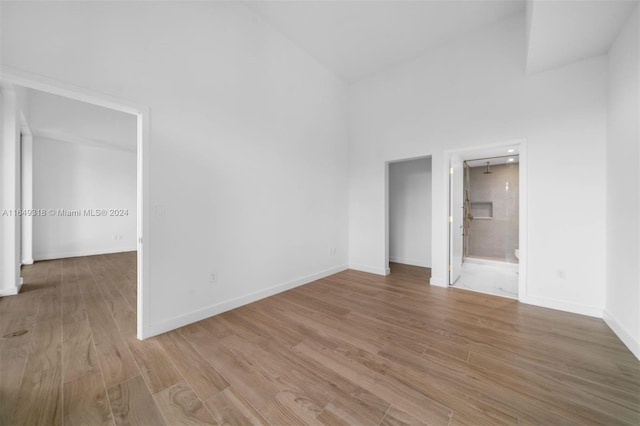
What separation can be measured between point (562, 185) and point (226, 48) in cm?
451

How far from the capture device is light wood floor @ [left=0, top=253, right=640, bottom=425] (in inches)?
54.2

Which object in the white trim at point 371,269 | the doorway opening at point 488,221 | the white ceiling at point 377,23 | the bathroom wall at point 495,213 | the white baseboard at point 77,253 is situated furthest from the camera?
the bathroom wall at point 495,213

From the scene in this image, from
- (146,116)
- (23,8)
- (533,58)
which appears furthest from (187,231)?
(533,58)

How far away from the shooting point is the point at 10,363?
1.78 metres

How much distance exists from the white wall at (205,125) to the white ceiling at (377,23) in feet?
0.89

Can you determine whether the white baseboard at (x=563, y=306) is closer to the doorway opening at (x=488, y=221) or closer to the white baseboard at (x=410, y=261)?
the doorway opening at (x=488, y=221)

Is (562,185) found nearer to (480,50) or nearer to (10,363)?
(480,50)

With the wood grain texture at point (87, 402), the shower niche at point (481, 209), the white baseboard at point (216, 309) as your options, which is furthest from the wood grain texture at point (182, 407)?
the shower niche at point (481, 209)

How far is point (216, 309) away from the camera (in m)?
2.70

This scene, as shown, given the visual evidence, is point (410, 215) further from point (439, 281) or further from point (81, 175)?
point (81, 175)

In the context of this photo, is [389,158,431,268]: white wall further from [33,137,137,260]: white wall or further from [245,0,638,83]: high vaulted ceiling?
[33,137,137,260]: white wall

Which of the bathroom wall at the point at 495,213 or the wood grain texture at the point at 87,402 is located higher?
the bathroom wall at the point at 495,213

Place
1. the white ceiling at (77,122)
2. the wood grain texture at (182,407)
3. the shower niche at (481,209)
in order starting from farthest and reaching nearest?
the shower niche at (481,209) → the white ceiling at (77,122) → the wood grain texture at (182,407)

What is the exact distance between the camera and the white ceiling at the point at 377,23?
2.99m
